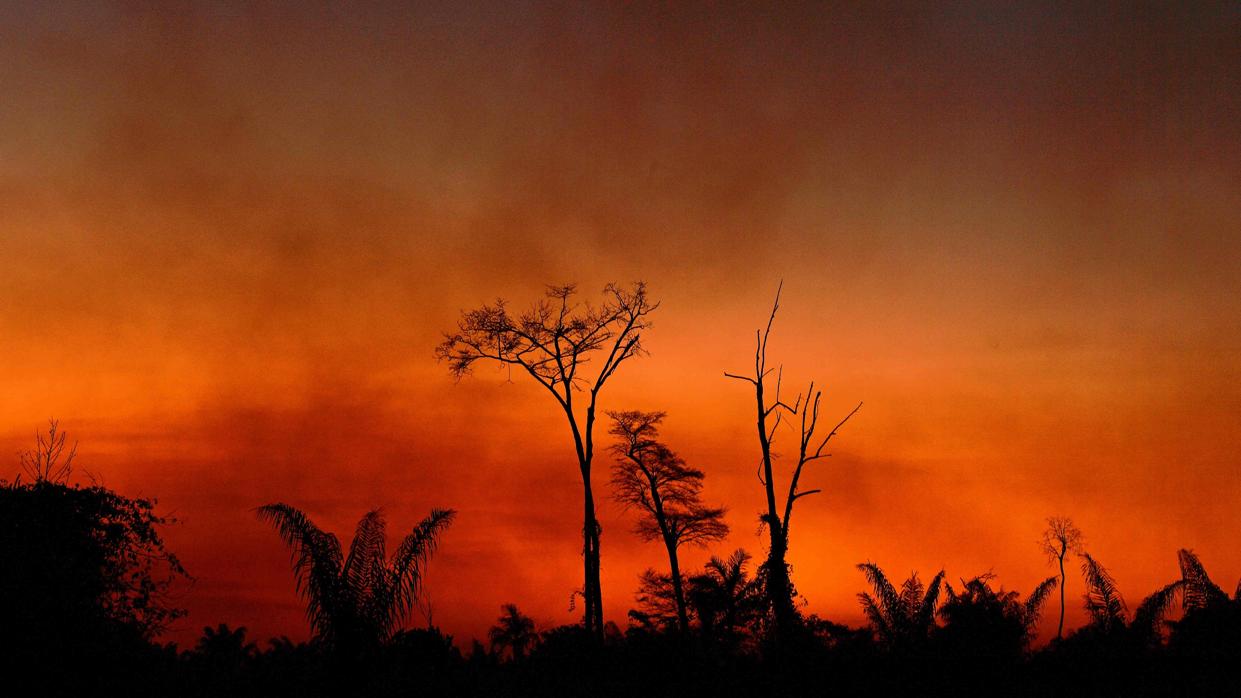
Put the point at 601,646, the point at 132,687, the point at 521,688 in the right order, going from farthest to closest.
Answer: the point at 601,646
the point at 521,688
the point at 132,687

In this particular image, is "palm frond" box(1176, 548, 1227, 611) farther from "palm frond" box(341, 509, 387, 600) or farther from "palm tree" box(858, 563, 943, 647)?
"palm frond" box(341, 509, 387, 600)

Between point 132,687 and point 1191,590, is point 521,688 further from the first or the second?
point 1191,590

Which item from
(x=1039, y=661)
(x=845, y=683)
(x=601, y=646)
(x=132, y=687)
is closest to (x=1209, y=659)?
(x=1039, y=661)

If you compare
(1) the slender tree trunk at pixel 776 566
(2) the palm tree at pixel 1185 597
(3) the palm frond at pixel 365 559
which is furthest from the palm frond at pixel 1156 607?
(3) the palm frond at pixel 365 559

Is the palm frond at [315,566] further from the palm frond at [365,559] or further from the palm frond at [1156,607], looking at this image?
the palm frond at [1156,607]

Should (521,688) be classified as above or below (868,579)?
below

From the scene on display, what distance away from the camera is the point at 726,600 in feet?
123

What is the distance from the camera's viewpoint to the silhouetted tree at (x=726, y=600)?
36.3 metres

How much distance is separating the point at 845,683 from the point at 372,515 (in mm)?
11521

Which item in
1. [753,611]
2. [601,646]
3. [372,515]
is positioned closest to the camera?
[372,515]

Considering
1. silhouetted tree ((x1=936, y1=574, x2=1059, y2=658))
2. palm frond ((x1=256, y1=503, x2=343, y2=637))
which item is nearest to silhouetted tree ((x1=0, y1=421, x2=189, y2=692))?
Result: palm frond ((x1=256, y1=503, x2=343, y2=637))

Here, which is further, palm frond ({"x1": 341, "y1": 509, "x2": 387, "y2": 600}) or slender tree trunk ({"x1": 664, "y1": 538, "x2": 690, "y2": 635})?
slender tree trunk ({"x1": 664, "y1": 538, "x2": 690, "y2": 635})

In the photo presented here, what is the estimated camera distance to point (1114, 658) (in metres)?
23.0

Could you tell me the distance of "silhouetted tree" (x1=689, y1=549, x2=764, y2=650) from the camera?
3634 centimetres
